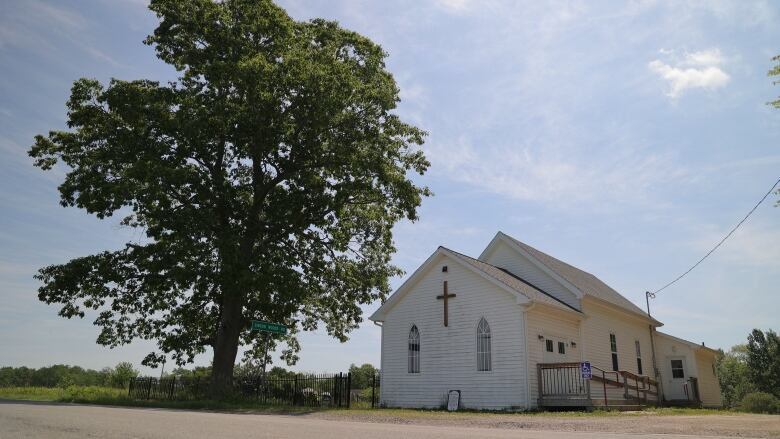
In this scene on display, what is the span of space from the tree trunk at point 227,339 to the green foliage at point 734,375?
9944 cm

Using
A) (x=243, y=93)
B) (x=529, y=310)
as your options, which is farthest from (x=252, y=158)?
(x=529, y=310)

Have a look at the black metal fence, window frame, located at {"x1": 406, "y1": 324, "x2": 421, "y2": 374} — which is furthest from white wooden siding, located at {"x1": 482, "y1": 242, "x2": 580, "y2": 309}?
the black metal fence

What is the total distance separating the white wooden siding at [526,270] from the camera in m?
25.9

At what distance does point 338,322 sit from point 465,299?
8.70 m

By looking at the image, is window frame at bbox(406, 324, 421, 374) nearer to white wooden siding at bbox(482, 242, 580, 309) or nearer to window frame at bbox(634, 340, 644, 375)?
white wooden siding at bbox(482, 242, 580, 309)

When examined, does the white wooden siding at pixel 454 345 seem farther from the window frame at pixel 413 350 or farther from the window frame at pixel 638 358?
the window frame at pixel 638 358

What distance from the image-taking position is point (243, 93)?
23641mm

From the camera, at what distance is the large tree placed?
2266 centimetres

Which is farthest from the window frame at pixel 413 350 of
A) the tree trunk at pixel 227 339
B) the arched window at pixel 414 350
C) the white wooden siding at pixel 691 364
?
the white wooden siding at pixel 691 364

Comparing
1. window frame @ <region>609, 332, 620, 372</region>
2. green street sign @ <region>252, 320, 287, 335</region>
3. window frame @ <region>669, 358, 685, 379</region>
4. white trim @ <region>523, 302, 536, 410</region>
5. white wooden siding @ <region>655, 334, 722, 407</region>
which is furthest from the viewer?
window frame @ <region>669, 358, 685, 379</region>

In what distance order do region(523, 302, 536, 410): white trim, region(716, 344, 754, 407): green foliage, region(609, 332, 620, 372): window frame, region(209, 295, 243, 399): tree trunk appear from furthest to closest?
region(716, 344, 754, 407): green foliage, region(609, 332, 620, 372): window frame, region(209, 295, 243, 399): tree trunk, region(523, 302, 536, 410): white trim

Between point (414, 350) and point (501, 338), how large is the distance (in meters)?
4.24

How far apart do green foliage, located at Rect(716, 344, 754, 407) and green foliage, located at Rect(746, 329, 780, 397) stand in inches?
413

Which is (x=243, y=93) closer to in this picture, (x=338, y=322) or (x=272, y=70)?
(x=272, y=70)
